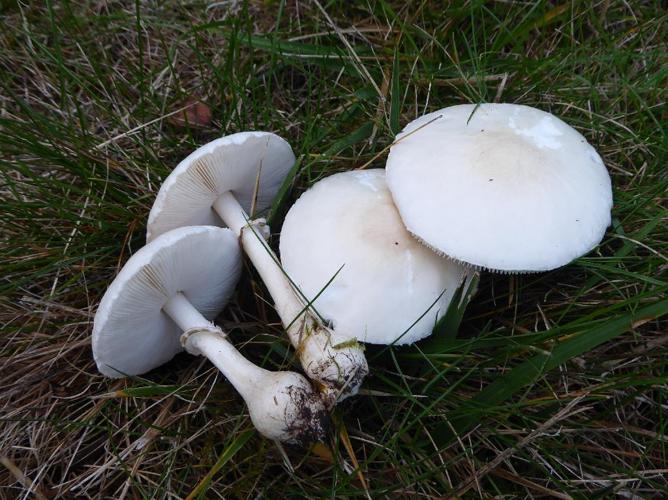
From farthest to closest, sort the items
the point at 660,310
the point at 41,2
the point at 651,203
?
the point at 41,2 → the point at 651,203 → the point at 660,310

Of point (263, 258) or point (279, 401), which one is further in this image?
point (263, 258)

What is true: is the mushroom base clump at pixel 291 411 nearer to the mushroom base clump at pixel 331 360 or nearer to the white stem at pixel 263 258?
the mushroom base clump at pixel 331 360

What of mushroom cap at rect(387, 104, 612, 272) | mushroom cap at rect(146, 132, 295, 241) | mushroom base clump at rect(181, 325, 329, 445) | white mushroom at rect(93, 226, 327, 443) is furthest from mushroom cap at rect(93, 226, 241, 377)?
mushroom cap at rect(387, 104, 612, 272)

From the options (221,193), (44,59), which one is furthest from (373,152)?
(44,59)

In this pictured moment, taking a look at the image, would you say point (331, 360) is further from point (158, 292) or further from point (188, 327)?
point (158, 292)

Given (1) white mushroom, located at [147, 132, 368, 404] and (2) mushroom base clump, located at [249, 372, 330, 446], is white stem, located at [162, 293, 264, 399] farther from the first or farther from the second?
(1) white mushroom, located at [147, 132, 368, 404]

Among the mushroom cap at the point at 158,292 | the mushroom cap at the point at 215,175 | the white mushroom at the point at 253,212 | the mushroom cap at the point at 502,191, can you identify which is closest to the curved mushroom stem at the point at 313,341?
the white mushroom at the point at 253,212

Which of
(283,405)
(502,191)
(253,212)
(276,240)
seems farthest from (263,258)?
(502,191)

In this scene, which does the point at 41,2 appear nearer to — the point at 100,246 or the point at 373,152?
the point at 100,246
